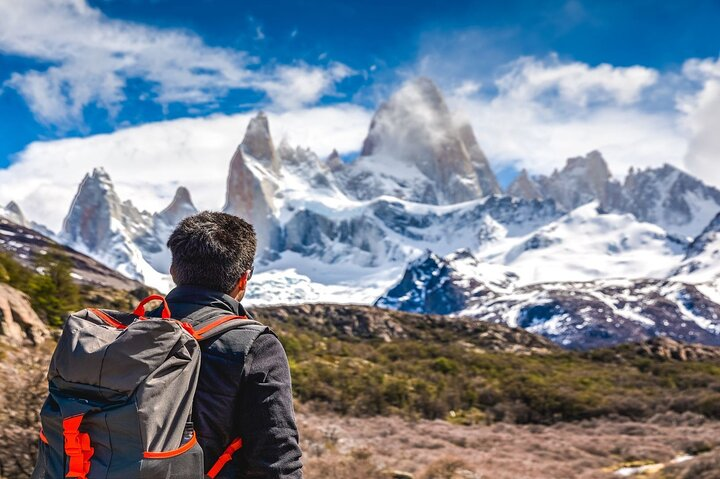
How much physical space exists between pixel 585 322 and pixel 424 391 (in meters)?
169

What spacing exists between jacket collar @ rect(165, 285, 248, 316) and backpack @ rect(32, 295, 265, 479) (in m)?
0.37

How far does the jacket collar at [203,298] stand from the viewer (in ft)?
10.6

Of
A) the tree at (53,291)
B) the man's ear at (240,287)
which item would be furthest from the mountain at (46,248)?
the man's ear at (240,287)

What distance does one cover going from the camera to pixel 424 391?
33750 mm

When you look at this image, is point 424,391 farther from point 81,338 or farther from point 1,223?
point 1,223

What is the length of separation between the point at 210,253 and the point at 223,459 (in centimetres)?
92

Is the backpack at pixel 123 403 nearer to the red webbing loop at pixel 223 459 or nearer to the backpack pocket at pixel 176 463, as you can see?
the backpack pocket at pixel 176 463

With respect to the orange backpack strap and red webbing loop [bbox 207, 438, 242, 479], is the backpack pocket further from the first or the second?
the orange backpack strap

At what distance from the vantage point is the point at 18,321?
16.4 meters

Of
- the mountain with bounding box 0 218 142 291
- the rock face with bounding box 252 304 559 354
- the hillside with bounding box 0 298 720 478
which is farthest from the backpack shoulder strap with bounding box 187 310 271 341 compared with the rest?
the mountain with bounding box 0 218 142 291

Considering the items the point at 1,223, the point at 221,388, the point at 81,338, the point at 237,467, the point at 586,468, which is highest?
the point at 1,223

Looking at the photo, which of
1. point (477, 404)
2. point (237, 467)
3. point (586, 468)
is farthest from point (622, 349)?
point (237, 467)

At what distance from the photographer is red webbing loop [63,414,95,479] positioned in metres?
2.63

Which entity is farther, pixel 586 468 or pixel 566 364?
pixel 566 364
